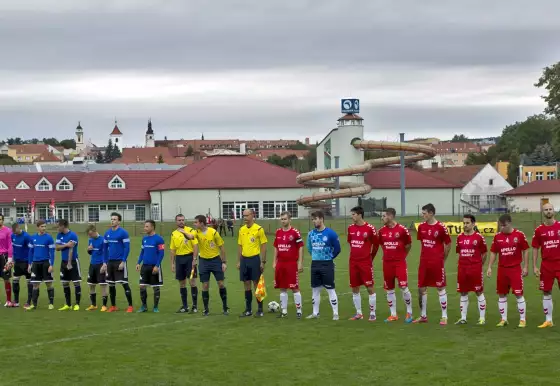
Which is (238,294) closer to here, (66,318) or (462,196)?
(66,318)

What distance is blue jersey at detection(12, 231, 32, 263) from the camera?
20.0 m

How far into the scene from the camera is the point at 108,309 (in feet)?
62.1

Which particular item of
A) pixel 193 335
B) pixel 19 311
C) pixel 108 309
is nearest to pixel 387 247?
pixel 193 335

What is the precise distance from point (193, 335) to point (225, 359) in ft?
8.08

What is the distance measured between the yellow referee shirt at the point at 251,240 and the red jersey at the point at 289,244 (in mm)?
422

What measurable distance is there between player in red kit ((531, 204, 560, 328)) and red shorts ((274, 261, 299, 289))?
459 centimetres

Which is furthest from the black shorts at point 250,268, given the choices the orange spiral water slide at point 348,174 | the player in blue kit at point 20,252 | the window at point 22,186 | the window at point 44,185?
the window at point 22,186

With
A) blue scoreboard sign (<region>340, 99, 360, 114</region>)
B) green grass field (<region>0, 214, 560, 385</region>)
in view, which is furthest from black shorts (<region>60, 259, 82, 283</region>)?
blue scoreboard sign (<region>340, 99, 360, 114</region>)

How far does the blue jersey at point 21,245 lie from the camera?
2005cm

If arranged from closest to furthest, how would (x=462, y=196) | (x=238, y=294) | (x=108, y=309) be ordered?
1. (x=108, y=309)
2. (x=238, y=294)
3. (x=462, y=196)

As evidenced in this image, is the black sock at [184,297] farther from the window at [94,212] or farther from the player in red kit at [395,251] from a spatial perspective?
the window at [94,212]

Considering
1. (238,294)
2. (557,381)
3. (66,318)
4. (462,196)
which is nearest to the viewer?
(557,381)

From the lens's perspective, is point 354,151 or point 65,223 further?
point 354,151

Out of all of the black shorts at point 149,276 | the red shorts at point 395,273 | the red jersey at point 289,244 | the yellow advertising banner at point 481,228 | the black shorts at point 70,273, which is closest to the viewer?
the red shorts at point 395,273
